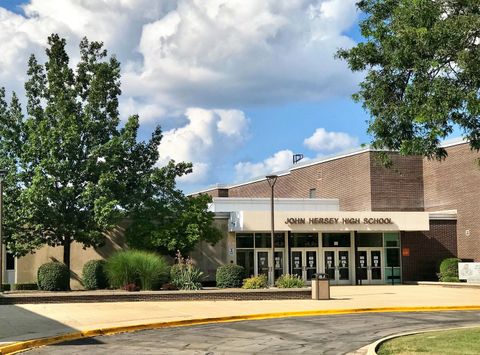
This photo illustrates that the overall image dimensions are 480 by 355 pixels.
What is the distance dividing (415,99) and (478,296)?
1866cm

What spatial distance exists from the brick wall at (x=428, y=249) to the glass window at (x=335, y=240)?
354 cm

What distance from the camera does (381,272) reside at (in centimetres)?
4216

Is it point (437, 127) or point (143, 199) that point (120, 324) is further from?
point (143, 199)

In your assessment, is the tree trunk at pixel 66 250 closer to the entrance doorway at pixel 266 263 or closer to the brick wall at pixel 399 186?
the entrance doorway at pixel 266 263

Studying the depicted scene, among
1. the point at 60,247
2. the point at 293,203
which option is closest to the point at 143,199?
the point at 60,247

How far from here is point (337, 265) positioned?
136ft

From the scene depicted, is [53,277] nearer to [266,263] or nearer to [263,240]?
[263,240]

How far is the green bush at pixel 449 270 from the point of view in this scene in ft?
131

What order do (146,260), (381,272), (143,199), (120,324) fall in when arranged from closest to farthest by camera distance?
(120,324) → (146,260) → (143,199) → (381,272)

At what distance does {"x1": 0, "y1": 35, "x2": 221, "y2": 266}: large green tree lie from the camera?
31.2 metres

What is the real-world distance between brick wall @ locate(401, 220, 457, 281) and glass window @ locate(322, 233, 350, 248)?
3540 millimetres

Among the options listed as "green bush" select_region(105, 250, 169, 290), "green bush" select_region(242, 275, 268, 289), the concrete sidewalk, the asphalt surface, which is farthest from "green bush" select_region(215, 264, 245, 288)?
the asphalt surface

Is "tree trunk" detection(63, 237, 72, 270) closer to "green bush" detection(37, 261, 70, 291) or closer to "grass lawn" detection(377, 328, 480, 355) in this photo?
"green bush" detection(37, 261, 70, 291)

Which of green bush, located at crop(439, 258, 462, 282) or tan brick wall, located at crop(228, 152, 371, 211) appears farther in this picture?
tan brick wall, located at crop(228, 152, 371, 211)
